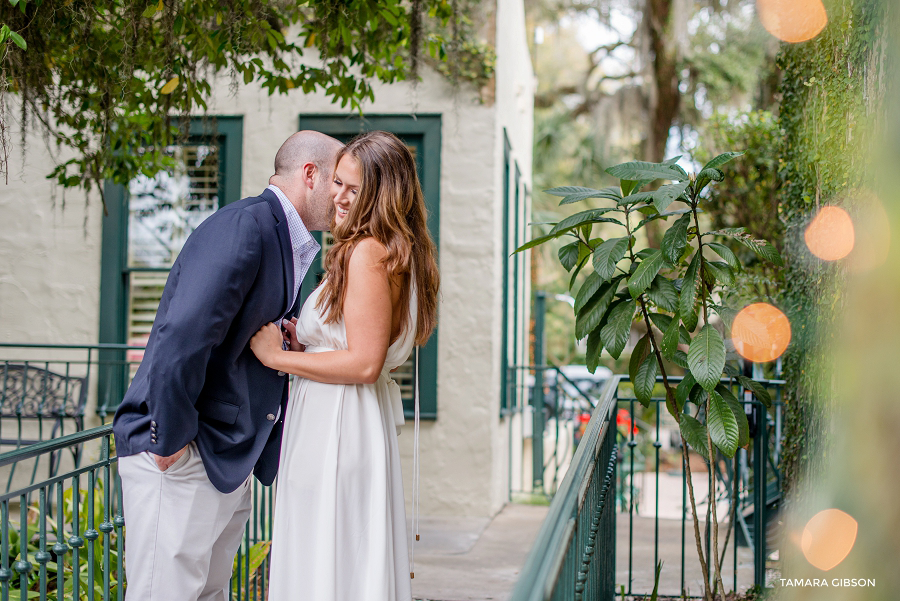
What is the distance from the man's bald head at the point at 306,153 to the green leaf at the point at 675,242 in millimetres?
1237

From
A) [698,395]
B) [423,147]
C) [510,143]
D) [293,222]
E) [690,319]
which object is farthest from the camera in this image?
[510,143]

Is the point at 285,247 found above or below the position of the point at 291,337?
above

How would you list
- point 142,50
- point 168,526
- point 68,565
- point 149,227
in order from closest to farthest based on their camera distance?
point 168,526 < point 142,50 < point 68,565 < point 149,227

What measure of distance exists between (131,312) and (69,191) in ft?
3.64

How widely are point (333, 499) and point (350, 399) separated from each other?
0.29 meters

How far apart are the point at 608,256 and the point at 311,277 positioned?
11.9ft

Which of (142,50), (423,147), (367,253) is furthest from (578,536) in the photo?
(423,147)

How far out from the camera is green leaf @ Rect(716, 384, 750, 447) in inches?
115

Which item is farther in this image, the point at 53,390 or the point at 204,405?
the point at 53,390

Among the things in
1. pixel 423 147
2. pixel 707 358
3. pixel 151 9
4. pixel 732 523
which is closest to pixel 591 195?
pixel 707 358

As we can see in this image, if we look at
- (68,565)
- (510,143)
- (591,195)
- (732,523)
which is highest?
(510,143)

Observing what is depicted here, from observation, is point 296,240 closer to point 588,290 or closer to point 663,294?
point 588,290

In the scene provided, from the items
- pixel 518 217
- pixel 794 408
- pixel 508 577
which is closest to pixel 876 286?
pixel 794 408

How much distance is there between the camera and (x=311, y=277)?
6.00m
